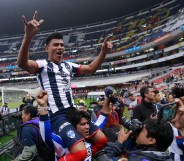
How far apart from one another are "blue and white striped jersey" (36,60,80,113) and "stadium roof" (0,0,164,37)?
215 feet

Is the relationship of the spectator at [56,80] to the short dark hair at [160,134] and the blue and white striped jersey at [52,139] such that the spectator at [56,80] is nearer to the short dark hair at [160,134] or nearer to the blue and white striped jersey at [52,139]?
the blue and white striped jersey at [52,139]

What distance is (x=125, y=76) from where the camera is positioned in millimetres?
54375

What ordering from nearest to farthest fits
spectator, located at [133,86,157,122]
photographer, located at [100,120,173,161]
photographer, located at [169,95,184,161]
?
photographer, located at [100,120,173,161] < photographer, located at [169,95,184,161] < spectator, located at [133,86,157,122]

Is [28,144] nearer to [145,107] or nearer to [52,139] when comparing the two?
[52,139]

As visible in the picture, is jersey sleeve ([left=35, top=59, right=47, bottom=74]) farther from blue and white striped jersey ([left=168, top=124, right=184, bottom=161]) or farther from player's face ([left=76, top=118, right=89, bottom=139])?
blue and white striped jersey ([left=168, top=124, right=184, bottom=161])

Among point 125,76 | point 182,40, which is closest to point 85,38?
point 125,76

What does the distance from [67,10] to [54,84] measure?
70.9 meters

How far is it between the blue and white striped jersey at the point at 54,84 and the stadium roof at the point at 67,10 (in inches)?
2585

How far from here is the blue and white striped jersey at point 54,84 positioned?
3.25 meters

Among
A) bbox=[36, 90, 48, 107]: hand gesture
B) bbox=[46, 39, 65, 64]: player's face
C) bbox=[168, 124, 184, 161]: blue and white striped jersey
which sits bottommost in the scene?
bbox=[168, 124, 184, 161]: blue and white striped jersey

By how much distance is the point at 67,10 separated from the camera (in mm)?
70812

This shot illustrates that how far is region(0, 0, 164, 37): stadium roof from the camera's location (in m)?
66.6

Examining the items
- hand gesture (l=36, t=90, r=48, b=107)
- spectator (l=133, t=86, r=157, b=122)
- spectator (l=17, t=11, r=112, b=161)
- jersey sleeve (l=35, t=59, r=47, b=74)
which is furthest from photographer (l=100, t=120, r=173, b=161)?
spectator (l=133, t=86, r=157, b=122)

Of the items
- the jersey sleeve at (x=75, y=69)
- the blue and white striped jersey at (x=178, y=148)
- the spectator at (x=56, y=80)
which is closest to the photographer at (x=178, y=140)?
the blue and white striped jersey at (x=178, y=148)
